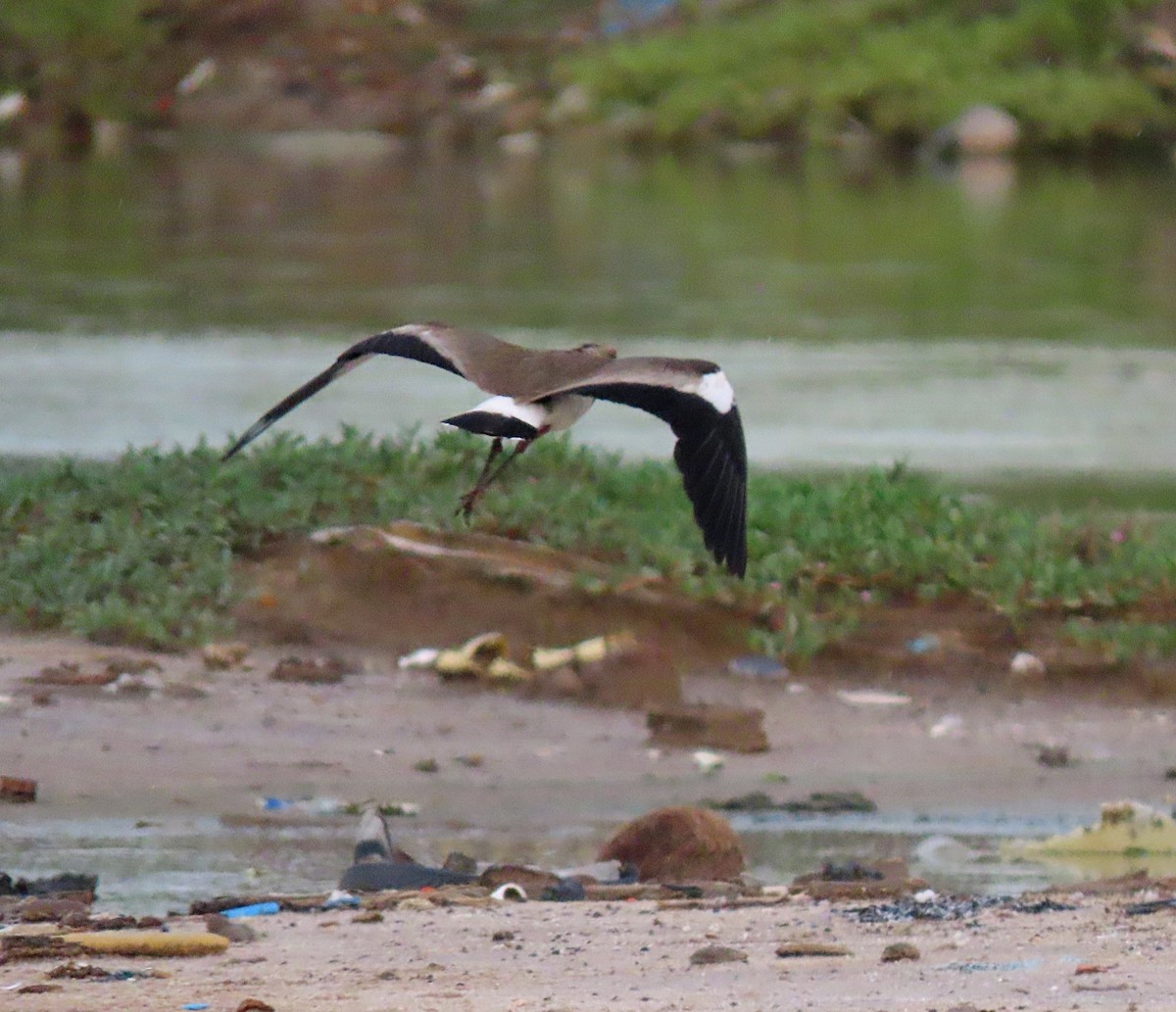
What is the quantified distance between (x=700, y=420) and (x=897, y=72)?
102ft

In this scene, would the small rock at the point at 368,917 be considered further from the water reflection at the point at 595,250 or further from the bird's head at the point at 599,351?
the water reflection at the point at 595,250

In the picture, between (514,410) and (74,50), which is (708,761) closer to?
(514,410)

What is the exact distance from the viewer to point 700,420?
6270 millimetres

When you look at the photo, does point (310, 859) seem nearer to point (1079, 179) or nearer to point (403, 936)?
point (403, 936)

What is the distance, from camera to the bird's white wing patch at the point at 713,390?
20.2 feet

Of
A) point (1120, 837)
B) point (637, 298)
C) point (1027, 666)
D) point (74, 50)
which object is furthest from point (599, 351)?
point (74, 50)

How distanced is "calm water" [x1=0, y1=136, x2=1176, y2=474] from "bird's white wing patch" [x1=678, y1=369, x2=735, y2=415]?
210 inches

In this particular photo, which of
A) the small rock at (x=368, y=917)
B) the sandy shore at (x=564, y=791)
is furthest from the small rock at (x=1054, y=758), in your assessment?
the small rock at (x=368, y=917)

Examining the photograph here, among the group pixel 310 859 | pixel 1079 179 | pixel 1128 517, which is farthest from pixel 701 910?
pixel 1079 179

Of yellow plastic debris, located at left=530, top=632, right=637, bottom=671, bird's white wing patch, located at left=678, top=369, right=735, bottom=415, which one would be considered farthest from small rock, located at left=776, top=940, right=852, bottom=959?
yellow plastic debris, located at left=530, top=632, right=637, bottom=671

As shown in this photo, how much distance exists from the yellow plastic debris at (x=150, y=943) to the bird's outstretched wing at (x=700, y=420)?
1.51 m

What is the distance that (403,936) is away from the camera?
547 cm

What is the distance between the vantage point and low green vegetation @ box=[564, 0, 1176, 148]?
1443 inches

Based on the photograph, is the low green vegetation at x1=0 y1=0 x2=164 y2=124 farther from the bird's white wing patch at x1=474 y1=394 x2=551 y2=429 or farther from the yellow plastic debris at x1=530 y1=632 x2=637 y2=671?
the bird's white wing patch at x1=474 y1=394 x2=551 y2=429
